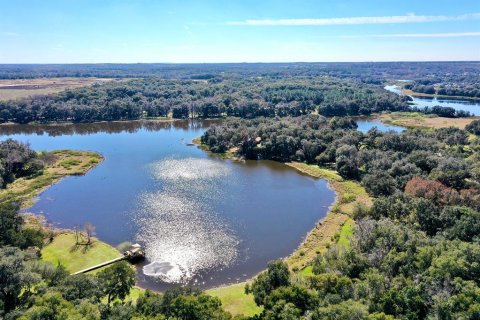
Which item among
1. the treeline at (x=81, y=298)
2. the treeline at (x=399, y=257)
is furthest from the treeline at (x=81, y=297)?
the treeline at (x=399, y=257)

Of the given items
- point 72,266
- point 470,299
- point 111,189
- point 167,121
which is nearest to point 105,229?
point 72,266

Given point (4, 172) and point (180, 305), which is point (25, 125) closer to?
point (4, 172)

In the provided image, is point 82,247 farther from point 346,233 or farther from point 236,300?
point 346,233

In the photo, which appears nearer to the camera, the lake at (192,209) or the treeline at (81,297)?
the treeline at (81,297)

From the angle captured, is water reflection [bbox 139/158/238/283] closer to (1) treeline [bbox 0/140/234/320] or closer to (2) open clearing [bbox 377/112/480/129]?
(1) treeline [bbox 0/140/234/320]

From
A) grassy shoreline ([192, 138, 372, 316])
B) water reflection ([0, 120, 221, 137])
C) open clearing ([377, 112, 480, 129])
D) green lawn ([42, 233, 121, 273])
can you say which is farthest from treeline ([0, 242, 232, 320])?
open clearing ([377, 112, 480, 129])

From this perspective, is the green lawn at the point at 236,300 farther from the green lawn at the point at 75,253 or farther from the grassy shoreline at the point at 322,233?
the green lawn at the point at 75,253
